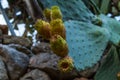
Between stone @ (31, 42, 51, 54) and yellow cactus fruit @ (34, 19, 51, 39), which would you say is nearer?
yellow cactus fruit @ (34, 19, 51, 39)

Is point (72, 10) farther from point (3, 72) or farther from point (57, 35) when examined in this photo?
point (3, 72)

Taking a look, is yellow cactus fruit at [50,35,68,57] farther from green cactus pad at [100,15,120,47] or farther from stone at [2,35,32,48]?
stone at [2,35,32,48]

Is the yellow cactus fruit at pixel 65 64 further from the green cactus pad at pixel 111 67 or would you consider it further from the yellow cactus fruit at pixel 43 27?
the green cactus pad at pixel 111 67

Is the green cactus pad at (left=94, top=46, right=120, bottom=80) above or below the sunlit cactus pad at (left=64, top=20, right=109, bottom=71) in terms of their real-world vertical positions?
below

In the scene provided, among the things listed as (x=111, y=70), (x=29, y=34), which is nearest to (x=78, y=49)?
(x=111, y=70)

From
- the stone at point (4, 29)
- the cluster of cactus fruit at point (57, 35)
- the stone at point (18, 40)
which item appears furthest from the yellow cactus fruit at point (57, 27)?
the stone at point (4, 29)

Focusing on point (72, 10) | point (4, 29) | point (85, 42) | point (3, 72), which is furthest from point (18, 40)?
point (85, 42)

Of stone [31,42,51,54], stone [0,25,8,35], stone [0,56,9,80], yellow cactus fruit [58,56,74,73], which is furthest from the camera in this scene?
stone [0,25,8,35]

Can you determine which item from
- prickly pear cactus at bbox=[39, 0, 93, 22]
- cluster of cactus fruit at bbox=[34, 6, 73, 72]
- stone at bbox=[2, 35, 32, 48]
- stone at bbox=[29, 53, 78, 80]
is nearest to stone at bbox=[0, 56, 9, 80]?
stone at bbox=[29, 53, 78, 80]
